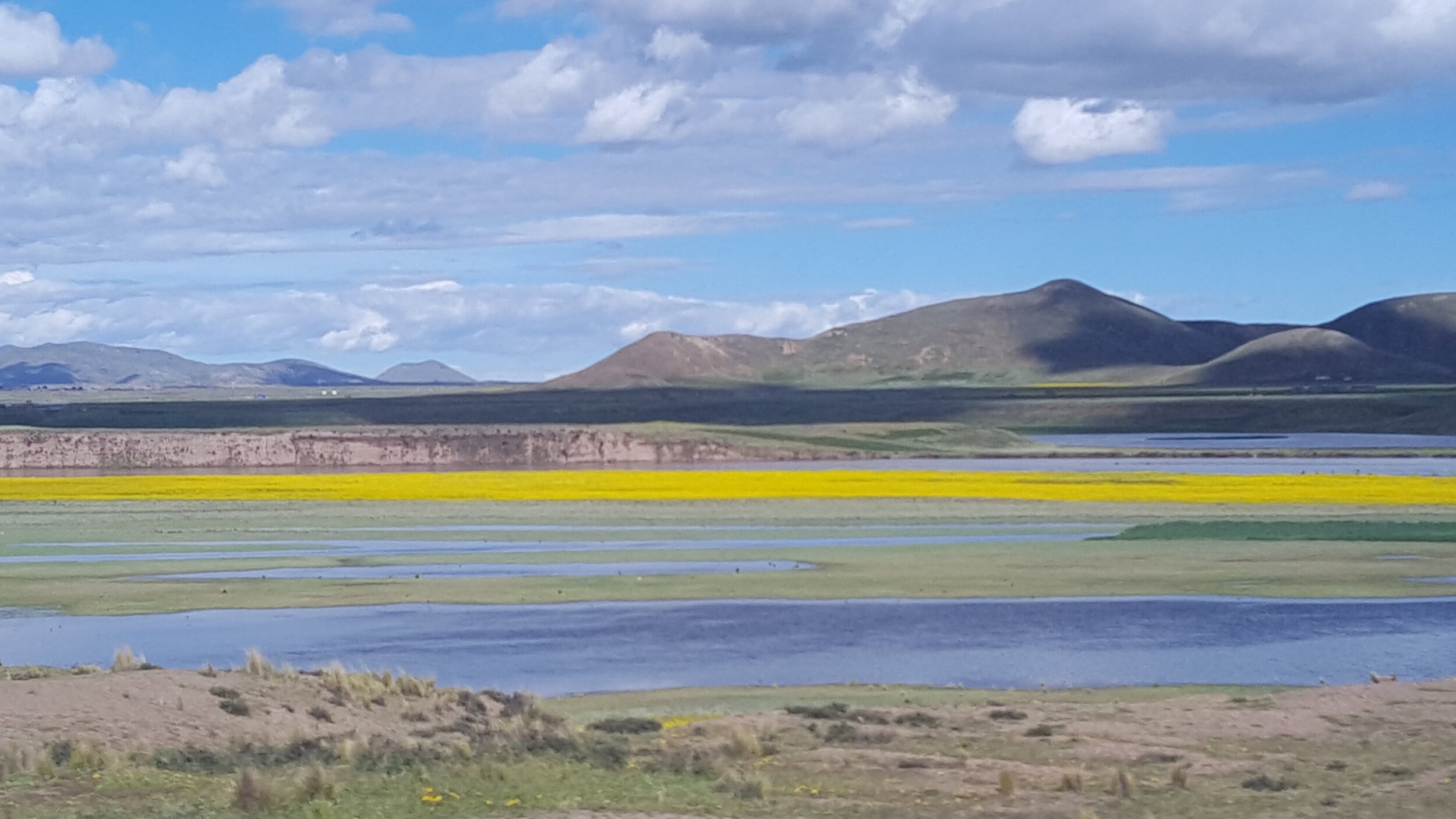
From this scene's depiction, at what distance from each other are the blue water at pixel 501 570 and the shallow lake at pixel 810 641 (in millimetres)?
3910

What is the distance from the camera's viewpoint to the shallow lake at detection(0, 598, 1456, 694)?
2195cm

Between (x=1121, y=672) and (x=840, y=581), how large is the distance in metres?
8.91

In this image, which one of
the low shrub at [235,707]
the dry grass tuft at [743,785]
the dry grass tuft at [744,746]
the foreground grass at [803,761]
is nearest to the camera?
the foreground grass at [803,761]

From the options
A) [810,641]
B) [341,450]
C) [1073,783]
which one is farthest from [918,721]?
[341,450]

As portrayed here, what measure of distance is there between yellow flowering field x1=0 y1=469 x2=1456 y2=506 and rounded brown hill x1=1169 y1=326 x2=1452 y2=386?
12798 cm

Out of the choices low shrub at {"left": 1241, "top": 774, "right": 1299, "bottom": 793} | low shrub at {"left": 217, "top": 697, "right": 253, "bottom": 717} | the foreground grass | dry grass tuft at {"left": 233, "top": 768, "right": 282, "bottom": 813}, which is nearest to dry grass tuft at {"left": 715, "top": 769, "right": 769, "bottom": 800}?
the foreground grass

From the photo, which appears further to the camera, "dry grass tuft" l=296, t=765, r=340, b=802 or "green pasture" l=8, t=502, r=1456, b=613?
"green pasture" l=8, t=502, r=1456, b=613

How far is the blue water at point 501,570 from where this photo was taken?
31.9m

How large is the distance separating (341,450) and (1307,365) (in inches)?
5311

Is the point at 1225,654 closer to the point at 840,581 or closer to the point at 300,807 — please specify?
the point at 840,581

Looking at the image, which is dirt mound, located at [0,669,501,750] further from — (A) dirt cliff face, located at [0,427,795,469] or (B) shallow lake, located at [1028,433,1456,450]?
(B) shallow lake, located at [1028,433,1456,450]

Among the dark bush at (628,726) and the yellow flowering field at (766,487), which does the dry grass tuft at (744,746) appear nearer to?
the dark bush at (628,726)

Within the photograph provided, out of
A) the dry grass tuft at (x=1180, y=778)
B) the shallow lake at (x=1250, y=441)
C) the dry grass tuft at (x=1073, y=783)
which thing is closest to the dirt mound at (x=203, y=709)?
the dry grass tuft at (x=1073, y=783)

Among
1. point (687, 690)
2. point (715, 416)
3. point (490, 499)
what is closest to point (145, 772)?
point (687, 690)
